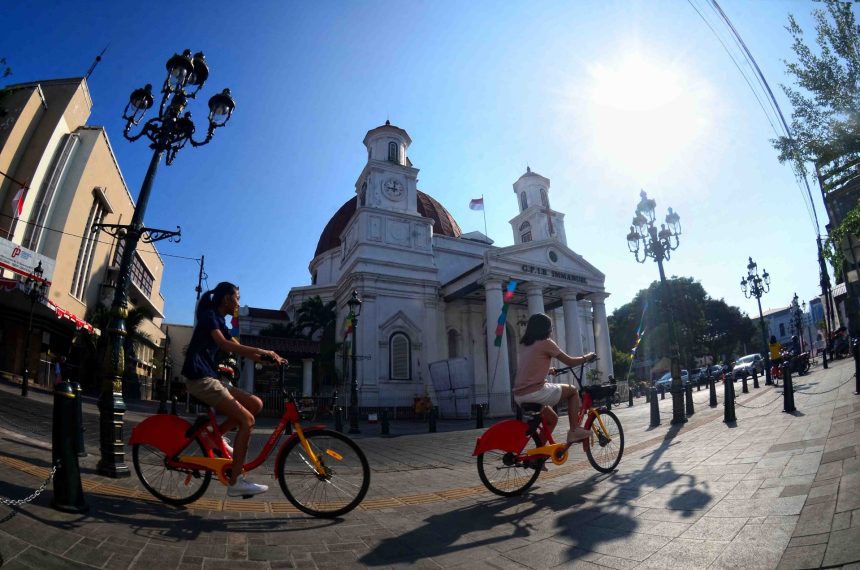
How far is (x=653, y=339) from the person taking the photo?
52.1m

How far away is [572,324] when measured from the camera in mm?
27578

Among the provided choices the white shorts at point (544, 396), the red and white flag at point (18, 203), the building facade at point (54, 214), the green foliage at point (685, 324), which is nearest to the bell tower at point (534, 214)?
the green foliage at point (685, 324)

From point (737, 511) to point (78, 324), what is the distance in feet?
99.7

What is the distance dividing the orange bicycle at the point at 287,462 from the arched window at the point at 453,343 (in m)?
25.8

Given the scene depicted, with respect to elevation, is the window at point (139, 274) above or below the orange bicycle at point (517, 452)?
above

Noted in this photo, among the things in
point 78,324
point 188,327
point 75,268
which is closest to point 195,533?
point 78,324

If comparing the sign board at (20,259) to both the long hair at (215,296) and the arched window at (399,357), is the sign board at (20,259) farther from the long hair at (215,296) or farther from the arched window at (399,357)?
the long hair at (215,296)

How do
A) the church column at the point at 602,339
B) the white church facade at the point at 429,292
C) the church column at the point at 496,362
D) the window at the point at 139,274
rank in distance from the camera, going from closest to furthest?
the church column at the point at 496,362, the white church facade at the point at 429,292, the church column at the point at 602,339, the window at the point at 139,274

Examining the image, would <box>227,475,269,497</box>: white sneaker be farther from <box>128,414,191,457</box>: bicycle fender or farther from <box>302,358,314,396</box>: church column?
<box>302,358,314,396</box>: church column

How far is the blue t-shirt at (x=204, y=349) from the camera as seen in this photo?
11.6 feet

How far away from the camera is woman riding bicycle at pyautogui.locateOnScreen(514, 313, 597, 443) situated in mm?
4375

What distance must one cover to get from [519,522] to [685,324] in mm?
53161

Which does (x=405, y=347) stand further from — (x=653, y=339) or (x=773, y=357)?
(x=653, y=339)

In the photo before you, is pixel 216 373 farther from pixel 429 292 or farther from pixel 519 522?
pixel 429 292
